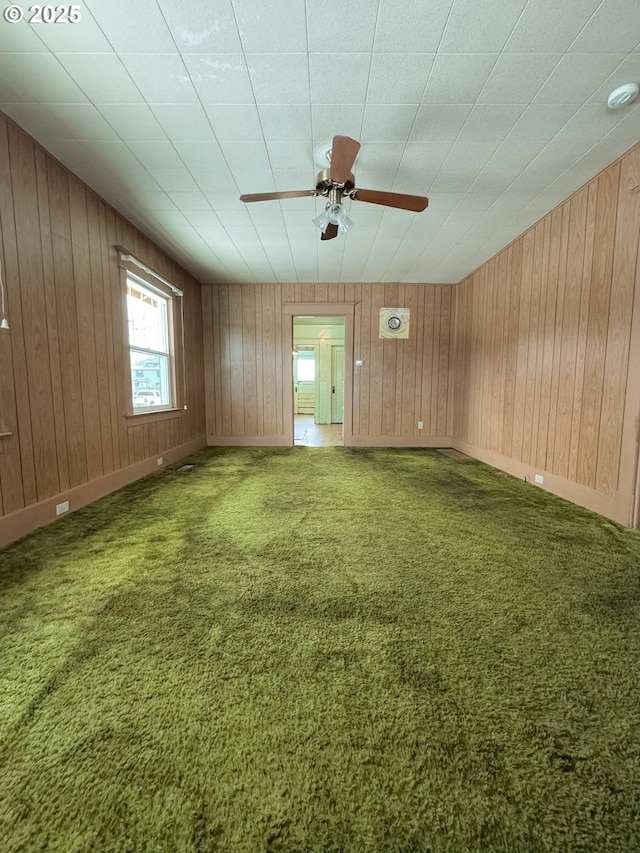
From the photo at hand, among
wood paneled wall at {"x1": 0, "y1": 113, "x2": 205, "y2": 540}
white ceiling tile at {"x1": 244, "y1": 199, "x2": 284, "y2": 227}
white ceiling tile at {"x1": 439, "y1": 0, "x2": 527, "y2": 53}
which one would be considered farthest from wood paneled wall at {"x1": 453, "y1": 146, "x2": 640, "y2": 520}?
wood paneled wall at {"x1": 0, "y1": 113, "x2": 205, "y2": 540}

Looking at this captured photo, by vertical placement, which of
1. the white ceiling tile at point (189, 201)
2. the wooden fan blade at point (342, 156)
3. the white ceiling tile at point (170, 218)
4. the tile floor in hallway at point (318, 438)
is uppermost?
the white ceiling tile at point (170, 218)

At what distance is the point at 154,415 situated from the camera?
3.78 meters

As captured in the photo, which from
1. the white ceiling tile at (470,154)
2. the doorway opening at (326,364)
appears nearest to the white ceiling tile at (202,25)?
the white ceiling tile at (470,154)

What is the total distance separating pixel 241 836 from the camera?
654mm

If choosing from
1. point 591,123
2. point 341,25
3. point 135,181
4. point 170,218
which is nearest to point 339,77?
point 341,25

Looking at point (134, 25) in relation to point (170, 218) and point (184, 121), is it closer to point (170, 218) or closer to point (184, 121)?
point (184, 121)

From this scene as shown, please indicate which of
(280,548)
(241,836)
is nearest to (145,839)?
(241,836)

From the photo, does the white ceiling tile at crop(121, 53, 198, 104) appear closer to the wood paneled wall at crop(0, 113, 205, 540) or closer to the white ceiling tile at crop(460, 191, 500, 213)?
the wood paneled wall at crop(0, 113, 205, 540)

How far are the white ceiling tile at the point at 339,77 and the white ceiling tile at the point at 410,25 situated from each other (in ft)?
0.41

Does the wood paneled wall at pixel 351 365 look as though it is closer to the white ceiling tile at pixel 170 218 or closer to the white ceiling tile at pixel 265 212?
the white ceiling tile at pixel 170 218

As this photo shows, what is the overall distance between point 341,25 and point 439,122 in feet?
2.71

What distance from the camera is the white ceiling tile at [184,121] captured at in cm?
191

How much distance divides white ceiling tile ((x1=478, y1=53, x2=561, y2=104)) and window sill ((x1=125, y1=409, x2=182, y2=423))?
12.0 ft

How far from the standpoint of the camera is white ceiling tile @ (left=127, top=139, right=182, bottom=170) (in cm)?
219
